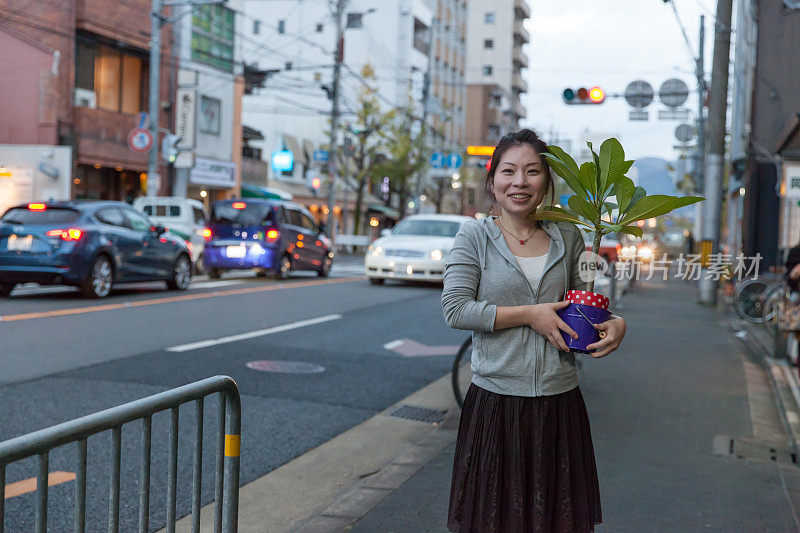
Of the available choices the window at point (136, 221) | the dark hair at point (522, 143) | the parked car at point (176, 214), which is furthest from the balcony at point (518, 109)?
the dark hair at point (522, 143)

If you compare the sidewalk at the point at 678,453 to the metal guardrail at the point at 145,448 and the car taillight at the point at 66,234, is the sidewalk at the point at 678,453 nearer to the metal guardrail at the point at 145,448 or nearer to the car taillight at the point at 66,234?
the metal guardrail at the point at 145,448

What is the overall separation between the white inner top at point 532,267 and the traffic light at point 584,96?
1662 centimetres

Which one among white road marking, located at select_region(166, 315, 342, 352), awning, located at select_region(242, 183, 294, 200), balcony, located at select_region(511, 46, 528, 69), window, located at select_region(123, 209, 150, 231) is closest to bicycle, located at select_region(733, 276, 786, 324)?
white road marking, located at select_region(166, 315, 342, 352)

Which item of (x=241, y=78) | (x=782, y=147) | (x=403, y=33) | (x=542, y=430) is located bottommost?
(x=542, y=430)

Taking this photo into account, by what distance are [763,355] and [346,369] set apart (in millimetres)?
5467

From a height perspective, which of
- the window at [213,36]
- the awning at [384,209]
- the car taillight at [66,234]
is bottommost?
the car taillight at [66,234]

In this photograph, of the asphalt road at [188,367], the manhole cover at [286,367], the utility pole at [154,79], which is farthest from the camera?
the utility pole at [154,79]

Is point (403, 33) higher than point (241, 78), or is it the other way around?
point (403, 33)

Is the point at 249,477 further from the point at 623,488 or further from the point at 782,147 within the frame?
A: the point at 782,147

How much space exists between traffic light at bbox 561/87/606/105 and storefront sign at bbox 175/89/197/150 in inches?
677

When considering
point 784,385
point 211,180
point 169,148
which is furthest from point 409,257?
point 211,180

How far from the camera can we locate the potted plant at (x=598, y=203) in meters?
2.72

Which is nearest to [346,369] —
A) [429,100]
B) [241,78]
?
[241,78]

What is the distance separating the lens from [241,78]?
125 ft
